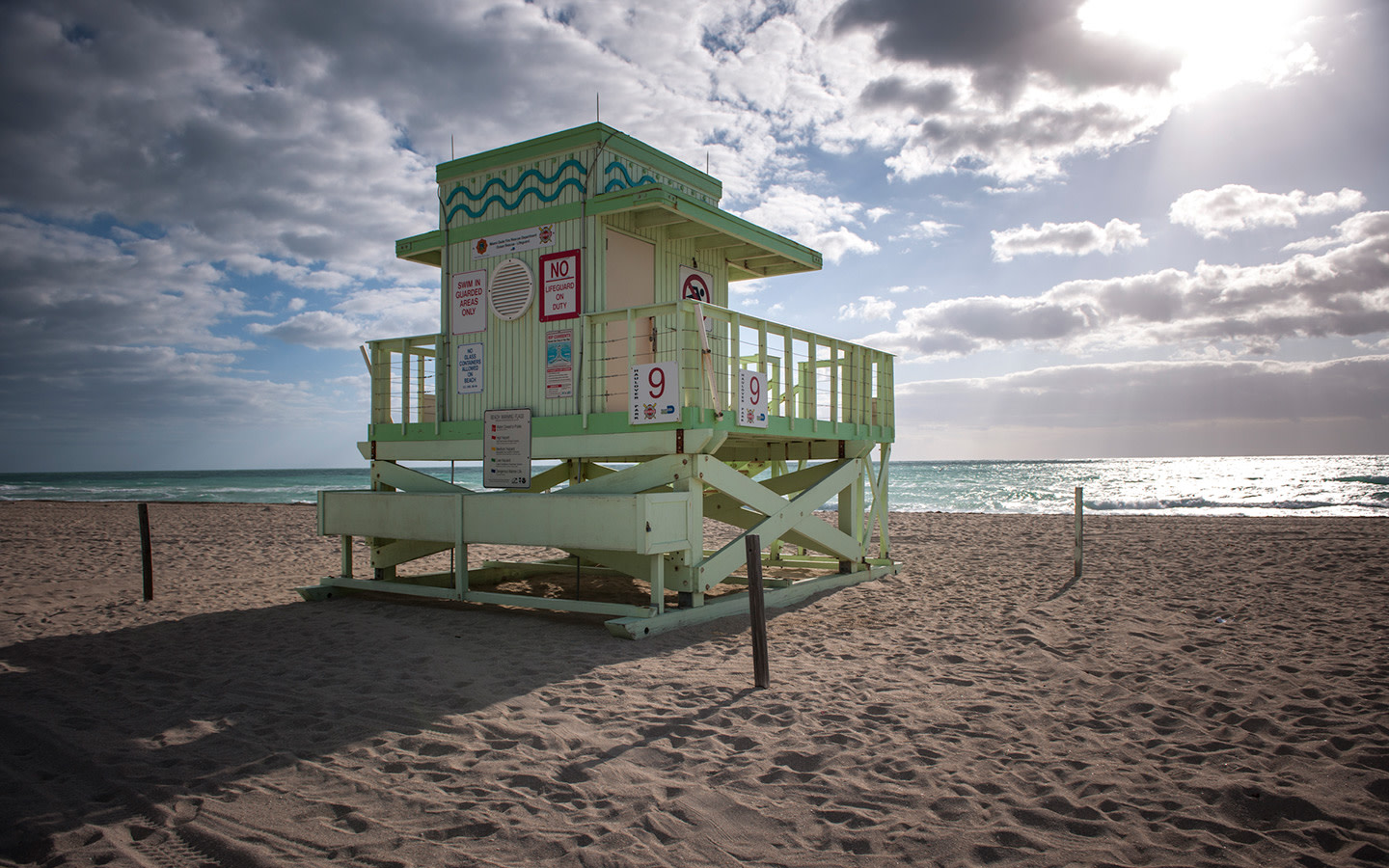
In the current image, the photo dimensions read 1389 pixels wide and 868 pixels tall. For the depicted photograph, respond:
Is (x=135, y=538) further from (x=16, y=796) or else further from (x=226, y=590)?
(x=16, y=796)

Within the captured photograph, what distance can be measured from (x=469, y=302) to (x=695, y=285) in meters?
2.91

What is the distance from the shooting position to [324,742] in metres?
4.53

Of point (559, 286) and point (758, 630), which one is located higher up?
point (559, 286)

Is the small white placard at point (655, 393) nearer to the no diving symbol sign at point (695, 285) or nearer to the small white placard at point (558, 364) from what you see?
the small white placard at point (558, 364)

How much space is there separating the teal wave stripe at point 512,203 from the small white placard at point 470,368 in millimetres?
1614

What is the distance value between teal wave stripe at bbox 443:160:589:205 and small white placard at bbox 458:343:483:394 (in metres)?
1.83

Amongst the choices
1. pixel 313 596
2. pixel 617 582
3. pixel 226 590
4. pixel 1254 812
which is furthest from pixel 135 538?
pixel 1254 812

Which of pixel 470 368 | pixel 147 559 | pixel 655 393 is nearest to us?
pixel 655 393

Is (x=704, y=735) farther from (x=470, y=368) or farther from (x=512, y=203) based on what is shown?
(x=512, y=203)

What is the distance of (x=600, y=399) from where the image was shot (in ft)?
27.8

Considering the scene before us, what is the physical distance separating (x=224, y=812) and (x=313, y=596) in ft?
21.6

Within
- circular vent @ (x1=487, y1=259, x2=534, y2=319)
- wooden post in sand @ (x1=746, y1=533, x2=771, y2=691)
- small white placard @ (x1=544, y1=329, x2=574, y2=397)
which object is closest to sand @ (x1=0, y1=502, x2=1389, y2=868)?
wooden post in sand @ (x1=746, y1=533, x2=771, y2=691)

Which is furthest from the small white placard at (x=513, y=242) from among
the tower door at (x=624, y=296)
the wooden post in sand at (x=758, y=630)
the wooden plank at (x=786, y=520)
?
the wooden post in sand at (x=758, y=630)

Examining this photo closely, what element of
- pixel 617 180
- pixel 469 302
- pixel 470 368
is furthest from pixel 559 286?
pixel 470 368
